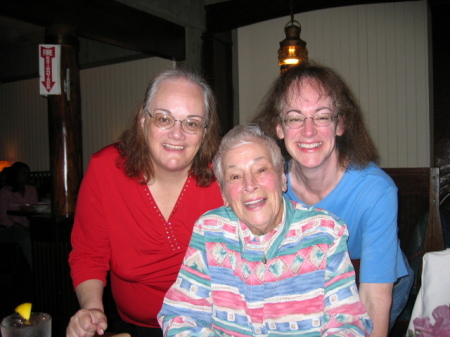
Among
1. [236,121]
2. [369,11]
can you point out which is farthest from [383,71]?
[236,121]

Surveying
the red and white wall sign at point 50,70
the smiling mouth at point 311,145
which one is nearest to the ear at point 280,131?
the smiling mouth at point 311,145

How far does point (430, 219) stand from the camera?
7.27 ft

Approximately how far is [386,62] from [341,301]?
545 cm

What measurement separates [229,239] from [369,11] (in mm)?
5694

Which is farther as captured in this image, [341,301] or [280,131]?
[280,131]

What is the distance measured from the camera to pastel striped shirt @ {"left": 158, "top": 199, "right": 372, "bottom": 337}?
1296 millimetres

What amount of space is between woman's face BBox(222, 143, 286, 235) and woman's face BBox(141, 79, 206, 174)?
249 millimetres

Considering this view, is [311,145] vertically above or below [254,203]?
above

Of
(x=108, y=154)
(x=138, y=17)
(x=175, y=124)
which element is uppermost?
(x=138, y=17)

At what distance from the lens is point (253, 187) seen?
1400 mm

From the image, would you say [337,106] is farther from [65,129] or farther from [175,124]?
[65,129]

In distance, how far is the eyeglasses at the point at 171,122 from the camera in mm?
1640

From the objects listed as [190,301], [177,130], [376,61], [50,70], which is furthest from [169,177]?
[376,61]

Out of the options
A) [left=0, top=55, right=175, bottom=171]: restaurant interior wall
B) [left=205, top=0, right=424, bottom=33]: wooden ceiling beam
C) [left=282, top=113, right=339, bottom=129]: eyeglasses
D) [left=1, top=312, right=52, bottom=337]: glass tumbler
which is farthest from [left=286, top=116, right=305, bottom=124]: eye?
[left=0, top=55, right=175, bottom=171]: restaurant interior wall
